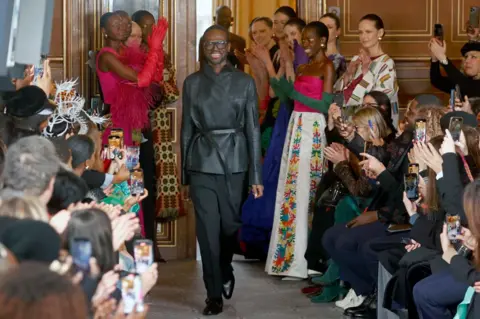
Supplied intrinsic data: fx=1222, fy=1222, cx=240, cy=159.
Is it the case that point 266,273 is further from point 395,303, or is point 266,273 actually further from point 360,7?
point 395,303

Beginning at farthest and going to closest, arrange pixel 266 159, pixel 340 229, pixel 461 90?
pixel 266 159
pixel 461 90
pixel 340 229

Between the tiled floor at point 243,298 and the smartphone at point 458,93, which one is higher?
the smartphone at point 458,93

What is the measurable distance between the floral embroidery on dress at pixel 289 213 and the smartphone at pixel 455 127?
2.75 metres

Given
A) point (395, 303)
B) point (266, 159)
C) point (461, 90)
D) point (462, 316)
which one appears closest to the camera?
point (462, 316)

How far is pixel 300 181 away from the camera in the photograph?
8.51 metres

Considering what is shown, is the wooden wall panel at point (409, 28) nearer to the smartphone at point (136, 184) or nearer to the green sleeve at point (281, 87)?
the green sleeve at point (281, 87)

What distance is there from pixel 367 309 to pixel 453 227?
73.7 inches

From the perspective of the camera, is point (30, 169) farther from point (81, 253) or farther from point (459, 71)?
point (459, 71)

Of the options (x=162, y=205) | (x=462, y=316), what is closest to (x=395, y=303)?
(x=462, y=316)

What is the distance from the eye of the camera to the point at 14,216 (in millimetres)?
3586

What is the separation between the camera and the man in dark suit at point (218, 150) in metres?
7.43

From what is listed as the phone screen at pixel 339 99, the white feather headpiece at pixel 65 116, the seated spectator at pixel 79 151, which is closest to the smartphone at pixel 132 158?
the white feather headpiece at pixel 65 116

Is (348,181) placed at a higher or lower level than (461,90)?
lower

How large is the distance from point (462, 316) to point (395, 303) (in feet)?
3.10
